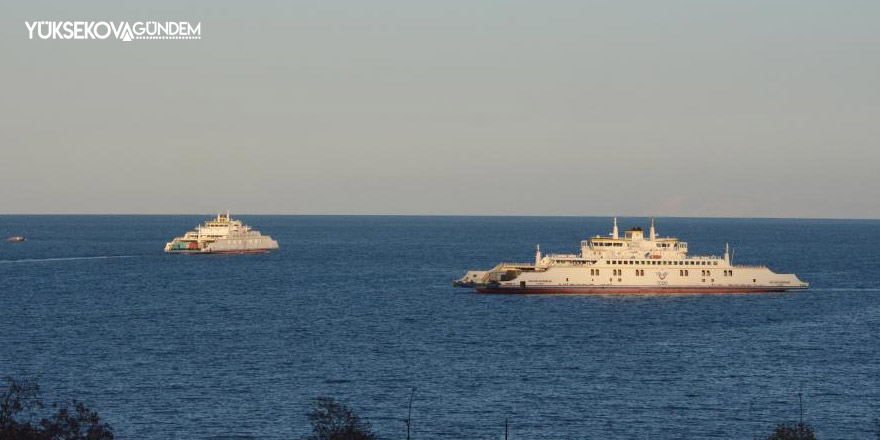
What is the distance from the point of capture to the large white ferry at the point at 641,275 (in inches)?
5487

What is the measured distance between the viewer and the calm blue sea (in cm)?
6431

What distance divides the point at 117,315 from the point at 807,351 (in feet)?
222

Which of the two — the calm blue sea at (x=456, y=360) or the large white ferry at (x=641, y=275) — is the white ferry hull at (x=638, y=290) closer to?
the large white ferry at (x=641, y=275)

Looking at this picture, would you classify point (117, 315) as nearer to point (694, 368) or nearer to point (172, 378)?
point (172, 378)

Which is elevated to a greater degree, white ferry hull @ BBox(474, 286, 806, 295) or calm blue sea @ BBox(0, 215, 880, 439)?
white ferry hull @ BBox(474, 286, 806, 295)

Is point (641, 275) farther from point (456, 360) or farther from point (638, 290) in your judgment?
point (456, 360)

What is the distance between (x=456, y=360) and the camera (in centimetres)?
8475

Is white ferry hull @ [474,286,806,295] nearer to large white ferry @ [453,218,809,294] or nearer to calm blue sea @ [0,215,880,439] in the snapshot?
large white ferry @ [453,218,809,294]

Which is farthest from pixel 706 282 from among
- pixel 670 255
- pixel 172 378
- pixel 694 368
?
pixel 172 378

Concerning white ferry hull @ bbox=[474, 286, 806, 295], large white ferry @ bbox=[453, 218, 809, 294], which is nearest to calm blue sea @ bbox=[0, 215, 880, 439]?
white ferry hull @ bbox=[474, 286, 806, 295]

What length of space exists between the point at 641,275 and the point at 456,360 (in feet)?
198

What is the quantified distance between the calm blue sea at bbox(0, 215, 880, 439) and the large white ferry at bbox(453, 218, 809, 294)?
3.57 meters

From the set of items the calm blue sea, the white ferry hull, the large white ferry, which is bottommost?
the calm blue sea

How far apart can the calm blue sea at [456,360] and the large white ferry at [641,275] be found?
3566mm
